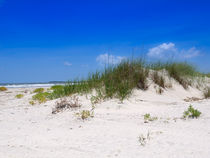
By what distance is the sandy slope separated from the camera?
2975 millimetres

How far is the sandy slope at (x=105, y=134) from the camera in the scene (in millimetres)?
2975

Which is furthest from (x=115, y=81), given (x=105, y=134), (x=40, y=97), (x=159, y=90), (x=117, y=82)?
(x=105, y=134)

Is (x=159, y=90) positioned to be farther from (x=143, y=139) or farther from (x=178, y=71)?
(x=143, y=139)

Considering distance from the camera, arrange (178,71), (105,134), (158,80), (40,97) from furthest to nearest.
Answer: (178,71)
(40,97)
(158,80)
(105,134)

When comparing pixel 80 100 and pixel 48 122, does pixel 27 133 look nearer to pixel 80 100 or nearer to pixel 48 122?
pixel 48 122

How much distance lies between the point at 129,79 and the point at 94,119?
3338 mm

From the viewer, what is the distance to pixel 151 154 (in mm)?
2850

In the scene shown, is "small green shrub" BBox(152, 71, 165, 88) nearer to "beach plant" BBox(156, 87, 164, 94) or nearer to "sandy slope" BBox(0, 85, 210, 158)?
"beach plant" BBox(156, 87, 164, 94)

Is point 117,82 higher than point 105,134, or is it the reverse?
point 117,82

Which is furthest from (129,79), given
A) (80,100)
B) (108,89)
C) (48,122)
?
(48,122)

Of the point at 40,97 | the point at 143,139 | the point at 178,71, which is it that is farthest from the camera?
the point at 178,71

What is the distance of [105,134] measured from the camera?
3762mm

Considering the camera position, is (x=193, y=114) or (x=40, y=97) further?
(x=40, y=97)

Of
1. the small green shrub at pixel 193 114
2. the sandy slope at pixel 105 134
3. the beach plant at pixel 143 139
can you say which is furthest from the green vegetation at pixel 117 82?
the beach plant at pixel 143 139
